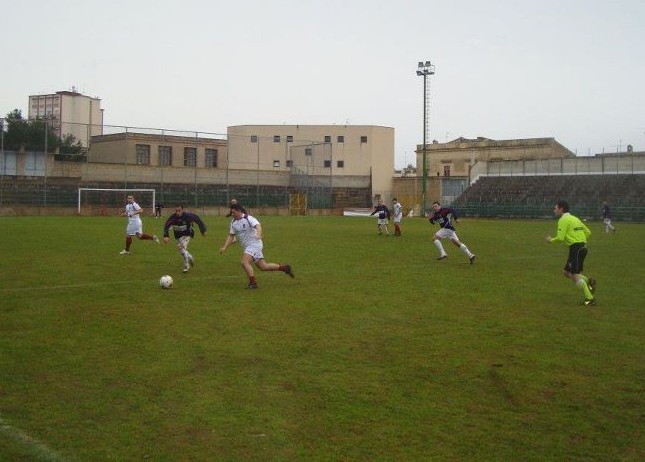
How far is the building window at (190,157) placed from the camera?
6875cm

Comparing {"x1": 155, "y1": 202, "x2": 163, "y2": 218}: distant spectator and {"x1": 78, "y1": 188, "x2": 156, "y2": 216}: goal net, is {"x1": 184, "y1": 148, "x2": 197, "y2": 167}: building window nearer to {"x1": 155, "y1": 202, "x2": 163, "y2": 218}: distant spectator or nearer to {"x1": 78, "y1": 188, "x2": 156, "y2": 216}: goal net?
{"x1": 78, "y1": 188, "x2": 156, "y2": 216}: goal net

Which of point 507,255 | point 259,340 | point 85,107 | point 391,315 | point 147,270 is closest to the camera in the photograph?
point 259,340

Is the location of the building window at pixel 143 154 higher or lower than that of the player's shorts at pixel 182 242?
higher

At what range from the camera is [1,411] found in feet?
20.8

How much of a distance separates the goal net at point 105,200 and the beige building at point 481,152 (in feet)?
125

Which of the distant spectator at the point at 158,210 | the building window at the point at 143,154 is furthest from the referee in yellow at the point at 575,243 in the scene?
the building window at the point at 143,154

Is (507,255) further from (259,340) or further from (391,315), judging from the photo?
(259,340)

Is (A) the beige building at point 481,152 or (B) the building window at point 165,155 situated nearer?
(B) the building window at point 165,155

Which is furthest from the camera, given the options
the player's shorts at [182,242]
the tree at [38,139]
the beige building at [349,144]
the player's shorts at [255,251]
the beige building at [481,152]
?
the beige building at [349,144]

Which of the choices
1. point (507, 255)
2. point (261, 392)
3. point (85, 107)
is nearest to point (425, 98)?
point (507, 255)

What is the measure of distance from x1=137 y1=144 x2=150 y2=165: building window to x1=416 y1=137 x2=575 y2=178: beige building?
118 feet

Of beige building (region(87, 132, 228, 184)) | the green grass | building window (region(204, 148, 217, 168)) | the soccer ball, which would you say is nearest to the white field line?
the green grass

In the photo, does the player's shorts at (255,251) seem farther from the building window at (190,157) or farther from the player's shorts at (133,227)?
the building window at (190,157)

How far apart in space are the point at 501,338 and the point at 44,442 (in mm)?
6178
